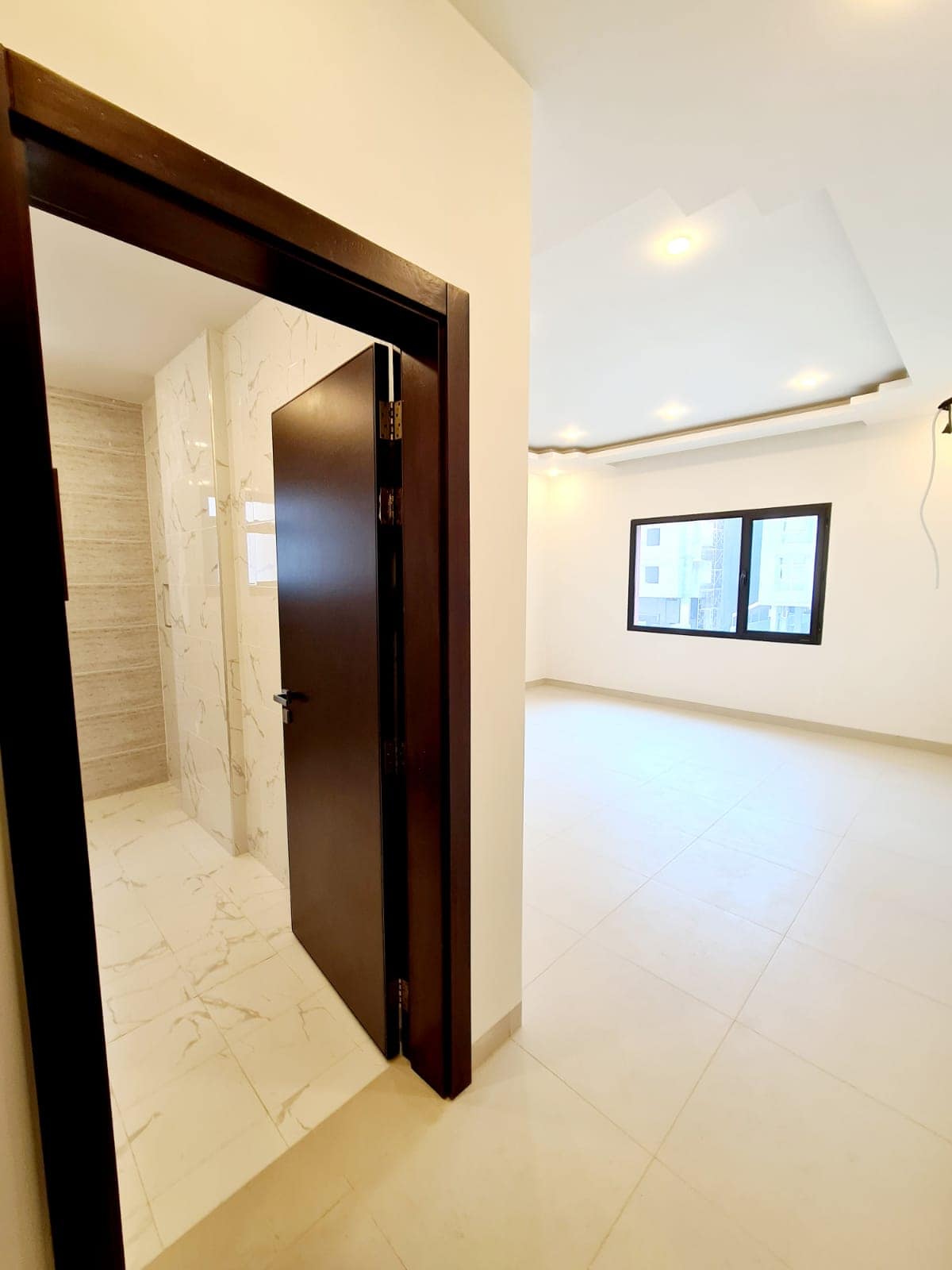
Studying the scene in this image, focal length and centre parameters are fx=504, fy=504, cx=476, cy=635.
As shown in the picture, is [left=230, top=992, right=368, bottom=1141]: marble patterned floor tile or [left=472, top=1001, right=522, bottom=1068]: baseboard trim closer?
[left=230, top=992, right=368, bottom=1141]: marble patterned floor tile

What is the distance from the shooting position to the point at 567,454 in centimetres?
577

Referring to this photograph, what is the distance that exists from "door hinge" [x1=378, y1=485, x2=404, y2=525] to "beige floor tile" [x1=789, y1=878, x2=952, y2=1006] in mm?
2357

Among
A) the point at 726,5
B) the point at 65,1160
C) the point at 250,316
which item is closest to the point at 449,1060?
the point at 65,1160

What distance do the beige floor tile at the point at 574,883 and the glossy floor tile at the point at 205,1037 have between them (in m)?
0.99

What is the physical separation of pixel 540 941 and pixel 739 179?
2.90 metres

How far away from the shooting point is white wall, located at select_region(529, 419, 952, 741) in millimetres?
4191

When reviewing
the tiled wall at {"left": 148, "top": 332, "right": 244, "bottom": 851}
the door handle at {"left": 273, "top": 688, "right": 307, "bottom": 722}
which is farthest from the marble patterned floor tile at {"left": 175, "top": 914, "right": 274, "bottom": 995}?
the door handle at {"left": 273, "top": 688, "right": 307, "bottom": 722}

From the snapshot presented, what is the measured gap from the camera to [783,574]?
16.3 feet

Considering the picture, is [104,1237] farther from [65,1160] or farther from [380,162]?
[380,162]

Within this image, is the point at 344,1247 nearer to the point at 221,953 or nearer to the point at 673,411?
the point at 221,953

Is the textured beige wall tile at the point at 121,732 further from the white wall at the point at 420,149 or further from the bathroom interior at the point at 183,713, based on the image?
the white wall at the point at 420,149

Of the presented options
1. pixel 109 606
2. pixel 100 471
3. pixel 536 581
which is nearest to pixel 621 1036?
pixel 109 606

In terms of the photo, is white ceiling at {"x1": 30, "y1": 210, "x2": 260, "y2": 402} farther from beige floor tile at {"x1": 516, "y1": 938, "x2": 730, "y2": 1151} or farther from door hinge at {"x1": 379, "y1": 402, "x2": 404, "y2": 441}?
beige floor tile at {"x1": 516, "y1": 938, "x2": 730, "y2": 1151}

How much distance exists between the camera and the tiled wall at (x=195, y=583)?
261 cm
